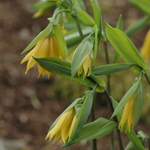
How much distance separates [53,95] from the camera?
251 centimetres

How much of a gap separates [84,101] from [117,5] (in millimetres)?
2524

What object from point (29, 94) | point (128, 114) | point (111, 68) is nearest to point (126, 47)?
point (111, 68)

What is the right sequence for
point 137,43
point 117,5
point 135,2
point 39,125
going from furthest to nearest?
1. point 117,5
2. point 137,43
3. point 39,125
4. point 135,2

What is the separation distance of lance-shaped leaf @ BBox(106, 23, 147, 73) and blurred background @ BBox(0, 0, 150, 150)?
1.02m

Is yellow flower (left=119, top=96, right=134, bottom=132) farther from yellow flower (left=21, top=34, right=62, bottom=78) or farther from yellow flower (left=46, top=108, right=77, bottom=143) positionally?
yellow flower (left=21, top=34, right=62, bottom=78)

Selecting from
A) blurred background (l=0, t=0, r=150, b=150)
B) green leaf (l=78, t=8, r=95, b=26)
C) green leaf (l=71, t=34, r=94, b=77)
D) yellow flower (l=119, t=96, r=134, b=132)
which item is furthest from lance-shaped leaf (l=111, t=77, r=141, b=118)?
blurred background (l=0, t=0, r=150, b=150)

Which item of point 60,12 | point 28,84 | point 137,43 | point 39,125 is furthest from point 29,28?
point 60,12

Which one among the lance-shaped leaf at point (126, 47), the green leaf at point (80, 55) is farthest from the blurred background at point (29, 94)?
the green leaf at point (80, 55)

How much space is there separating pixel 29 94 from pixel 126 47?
1.43m

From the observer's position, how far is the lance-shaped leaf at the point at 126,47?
3.65ft

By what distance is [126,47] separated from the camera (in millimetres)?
1139

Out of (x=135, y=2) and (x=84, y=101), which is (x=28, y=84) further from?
(x=84, y=101)

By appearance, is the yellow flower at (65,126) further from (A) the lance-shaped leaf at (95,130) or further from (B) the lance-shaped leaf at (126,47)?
(B) the lance-shaped leaf at (126,47)

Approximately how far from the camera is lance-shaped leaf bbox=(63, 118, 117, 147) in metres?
1.10
